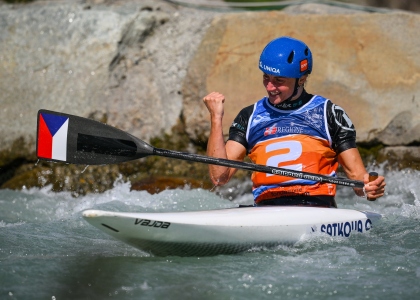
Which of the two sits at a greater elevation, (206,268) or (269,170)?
(269,170)

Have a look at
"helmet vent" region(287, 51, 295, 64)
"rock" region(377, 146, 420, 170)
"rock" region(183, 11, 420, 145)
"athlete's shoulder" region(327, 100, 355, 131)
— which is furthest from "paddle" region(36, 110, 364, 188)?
"rock" region(377, 146, 420, 170)

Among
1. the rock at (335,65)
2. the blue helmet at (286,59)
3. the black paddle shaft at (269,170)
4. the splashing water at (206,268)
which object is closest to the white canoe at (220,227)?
the splashing water at (206,268)

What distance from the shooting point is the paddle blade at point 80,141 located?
208 inches

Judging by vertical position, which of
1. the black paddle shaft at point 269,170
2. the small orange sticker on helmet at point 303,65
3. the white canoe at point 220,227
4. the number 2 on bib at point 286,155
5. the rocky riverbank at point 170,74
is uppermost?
the rocky riverbank at point 170,74

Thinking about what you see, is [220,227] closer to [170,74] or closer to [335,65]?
[335,65]

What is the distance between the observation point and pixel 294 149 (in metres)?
5.43

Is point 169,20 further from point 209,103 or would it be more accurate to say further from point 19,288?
point 19,288

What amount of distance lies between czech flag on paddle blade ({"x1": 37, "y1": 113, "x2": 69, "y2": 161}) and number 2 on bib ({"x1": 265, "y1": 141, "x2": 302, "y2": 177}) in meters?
1.45

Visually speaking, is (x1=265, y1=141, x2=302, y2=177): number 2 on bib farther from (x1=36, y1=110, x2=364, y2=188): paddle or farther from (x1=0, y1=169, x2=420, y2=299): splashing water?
(x1=36, y1=110, x2=364, y2=188): paddle

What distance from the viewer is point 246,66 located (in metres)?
7.94

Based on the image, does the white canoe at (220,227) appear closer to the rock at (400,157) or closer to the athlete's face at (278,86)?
the athlete's face at (278,86)

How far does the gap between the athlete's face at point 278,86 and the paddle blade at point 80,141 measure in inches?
38.3

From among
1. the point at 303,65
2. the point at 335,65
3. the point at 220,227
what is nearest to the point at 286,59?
the point at 303,65

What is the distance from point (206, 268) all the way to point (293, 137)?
4.33 ft
